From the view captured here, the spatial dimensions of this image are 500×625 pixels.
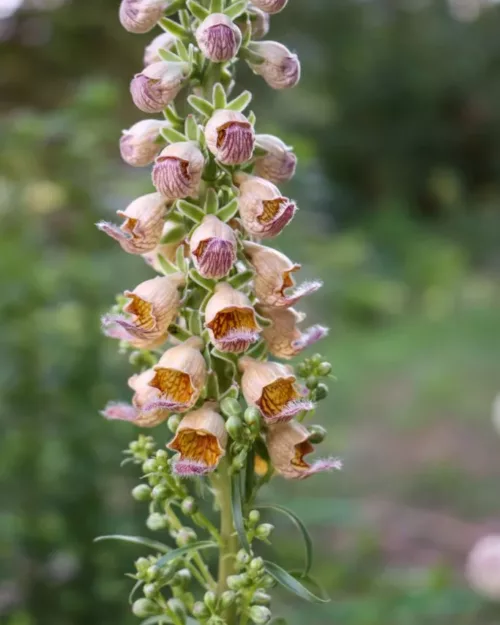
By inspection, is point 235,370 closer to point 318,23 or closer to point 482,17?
point 318,23

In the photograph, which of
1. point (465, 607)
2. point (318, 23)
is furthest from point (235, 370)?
point (318, 23)

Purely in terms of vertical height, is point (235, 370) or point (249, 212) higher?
point (249, 212)

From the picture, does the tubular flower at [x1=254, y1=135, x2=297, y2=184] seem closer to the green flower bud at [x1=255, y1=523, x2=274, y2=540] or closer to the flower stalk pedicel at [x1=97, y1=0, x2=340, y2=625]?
the flower stalk pedicel at [x1=97, y1=0, x2=340, y2=625]

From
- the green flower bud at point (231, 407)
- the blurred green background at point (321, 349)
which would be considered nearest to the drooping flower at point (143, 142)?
the green flower bud at point (231, 407)

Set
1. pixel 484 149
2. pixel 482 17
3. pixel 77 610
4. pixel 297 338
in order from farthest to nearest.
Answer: pixel 484 149 → pixel 482 17 → pixel 77 610 → pixel 297 338

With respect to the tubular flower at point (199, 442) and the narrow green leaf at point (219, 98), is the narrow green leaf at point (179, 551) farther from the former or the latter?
the narrow green leaf at point (219, 98)

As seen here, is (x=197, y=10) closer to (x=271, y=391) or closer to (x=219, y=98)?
(x=219, y=98)

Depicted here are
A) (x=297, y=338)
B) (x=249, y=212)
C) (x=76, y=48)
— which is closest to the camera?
(x=249, y=212)

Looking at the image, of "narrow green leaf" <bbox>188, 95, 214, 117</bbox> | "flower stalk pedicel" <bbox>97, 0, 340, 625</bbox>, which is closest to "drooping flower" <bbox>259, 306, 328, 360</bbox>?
"flower stalk pedicel" <bbox>97, 0, 340, 625</bbox>
